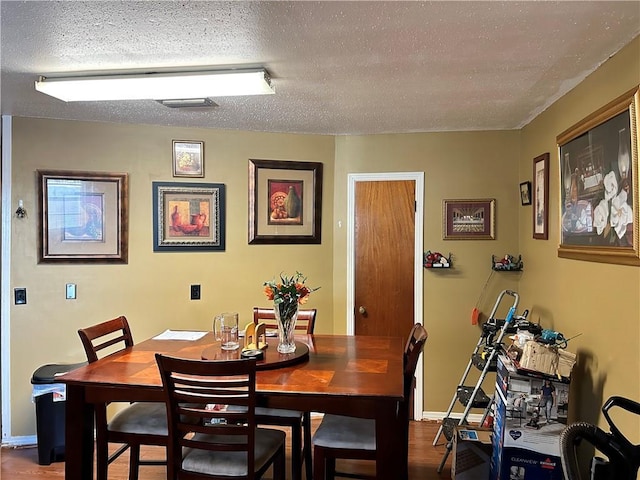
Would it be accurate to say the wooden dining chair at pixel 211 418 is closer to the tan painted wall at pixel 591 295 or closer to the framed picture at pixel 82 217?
the tan painted wall at pixel 591 295

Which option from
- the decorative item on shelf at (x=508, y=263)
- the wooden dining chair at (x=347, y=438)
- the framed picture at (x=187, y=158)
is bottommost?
the wooden dining chair at (x=347, y=438)

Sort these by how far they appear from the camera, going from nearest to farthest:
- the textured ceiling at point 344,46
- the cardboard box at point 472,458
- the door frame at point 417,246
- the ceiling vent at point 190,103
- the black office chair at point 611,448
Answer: the black office chair at point 611,448 < the textured ceiling at point 344,46 < the cardboard box at point 472,458 < the ceiling vent at point 190,103 < the door frame at point 417,246

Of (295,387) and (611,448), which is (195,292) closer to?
(295,387)

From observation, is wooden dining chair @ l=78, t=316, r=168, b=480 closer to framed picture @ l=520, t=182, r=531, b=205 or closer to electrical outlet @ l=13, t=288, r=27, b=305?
electrical outlet @ l=13, t=288, r=27, b=305

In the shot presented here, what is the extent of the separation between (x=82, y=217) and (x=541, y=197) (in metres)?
3.20

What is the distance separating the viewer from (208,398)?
198cm

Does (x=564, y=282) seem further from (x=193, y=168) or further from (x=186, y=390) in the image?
(x=193, y=168)

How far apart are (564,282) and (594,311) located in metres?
0.41

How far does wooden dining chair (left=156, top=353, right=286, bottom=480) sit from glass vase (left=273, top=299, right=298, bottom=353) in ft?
1.57

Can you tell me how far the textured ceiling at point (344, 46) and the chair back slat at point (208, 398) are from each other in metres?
1.33

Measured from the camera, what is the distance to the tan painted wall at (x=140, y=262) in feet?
11.2

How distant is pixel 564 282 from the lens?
2.68 metres

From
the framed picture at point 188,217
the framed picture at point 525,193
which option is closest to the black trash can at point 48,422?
the framed picture at point 188,217

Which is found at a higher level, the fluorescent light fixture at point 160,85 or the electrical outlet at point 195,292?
the fluorescent light fixture at point 160,85
